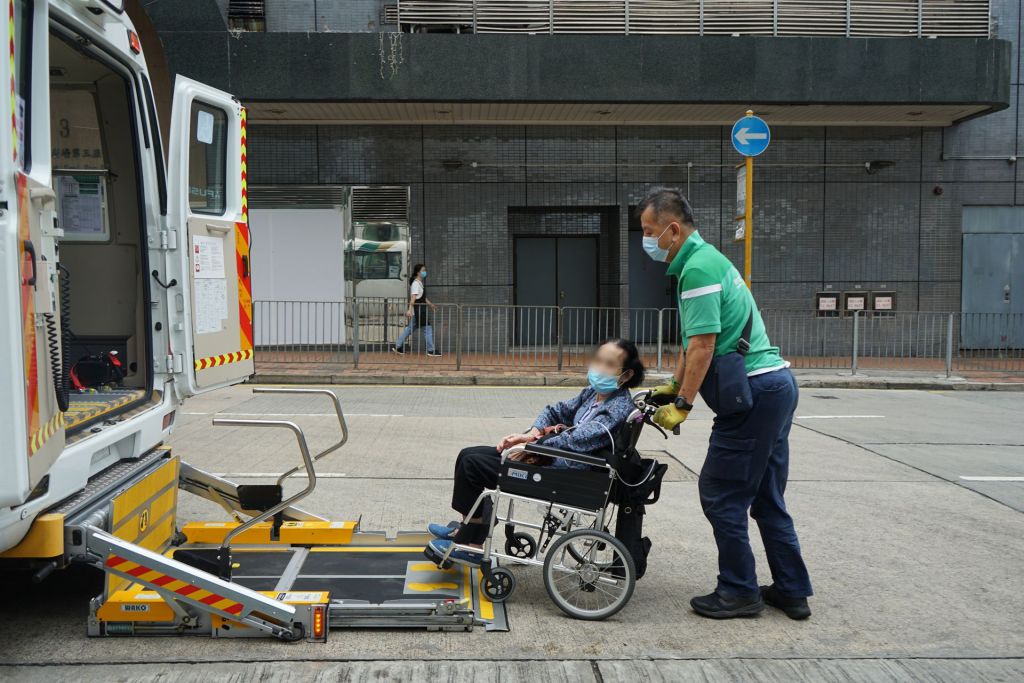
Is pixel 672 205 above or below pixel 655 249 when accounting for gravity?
above

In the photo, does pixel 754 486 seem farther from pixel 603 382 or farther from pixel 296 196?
pixel 296 196

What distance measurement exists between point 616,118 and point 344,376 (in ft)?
24.8

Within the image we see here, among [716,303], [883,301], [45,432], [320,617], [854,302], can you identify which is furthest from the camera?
[883,301]

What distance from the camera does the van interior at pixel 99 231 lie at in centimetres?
512

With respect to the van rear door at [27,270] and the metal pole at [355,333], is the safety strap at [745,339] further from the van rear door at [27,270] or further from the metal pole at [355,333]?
the metal pole at [355,333]

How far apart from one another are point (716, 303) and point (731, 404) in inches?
18.9

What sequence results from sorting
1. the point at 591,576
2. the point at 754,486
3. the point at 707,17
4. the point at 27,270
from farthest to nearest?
1. the point at 707,17
2. the point at 591,576
3. the point at 754,486
4. the point at 27,270

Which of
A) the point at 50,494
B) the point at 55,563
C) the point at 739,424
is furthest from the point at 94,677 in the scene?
the point at 739,424

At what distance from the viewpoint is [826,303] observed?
18.2 m

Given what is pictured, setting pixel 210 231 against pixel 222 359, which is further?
pixel 222 359

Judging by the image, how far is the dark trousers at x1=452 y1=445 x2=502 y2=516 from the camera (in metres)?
4.68

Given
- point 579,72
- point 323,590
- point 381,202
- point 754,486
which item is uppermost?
point 579,72

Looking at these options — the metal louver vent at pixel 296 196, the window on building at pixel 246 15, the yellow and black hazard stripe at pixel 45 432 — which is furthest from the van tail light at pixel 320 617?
the window on building at pixel 246 15

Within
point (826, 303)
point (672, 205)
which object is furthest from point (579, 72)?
point (672, 205)
